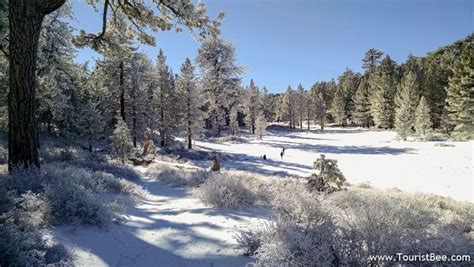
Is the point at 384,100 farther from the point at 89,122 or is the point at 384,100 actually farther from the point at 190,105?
the point at 89,122

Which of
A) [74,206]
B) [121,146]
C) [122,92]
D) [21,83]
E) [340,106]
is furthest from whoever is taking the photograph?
[340,106]

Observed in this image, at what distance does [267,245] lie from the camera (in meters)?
3.23

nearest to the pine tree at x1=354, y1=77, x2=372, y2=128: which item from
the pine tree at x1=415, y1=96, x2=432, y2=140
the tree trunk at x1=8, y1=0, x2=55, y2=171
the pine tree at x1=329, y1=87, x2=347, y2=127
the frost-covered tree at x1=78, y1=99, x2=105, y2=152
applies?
the pine tree at x1=329, y1=87, x2=347, y2=127

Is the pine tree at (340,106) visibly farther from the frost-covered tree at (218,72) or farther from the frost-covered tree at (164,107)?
the frost-covered tree at (218,72)

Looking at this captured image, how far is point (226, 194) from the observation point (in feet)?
20.7

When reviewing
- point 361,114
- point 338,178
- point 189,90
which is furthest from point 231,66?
point 361,114

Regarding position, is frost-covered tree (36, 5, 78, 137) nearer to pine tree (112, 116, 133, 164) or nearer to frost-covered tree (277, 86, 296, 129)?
pine tree (112, 116, 133, 164)

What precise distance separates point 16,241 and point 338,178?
9897mm

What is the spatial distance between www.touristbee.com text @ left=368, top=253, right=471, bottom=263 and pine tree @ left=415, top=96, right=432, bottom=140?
47884 mm

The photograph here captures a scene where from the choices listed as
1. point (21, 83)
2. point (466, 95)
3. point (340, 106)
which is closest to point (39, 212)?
point (21, 83)

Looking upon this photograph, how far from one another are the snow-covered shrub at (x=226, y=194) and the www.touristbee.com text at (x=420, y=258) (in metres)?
3.41

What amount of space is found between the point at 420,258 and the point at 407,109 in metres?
50.4

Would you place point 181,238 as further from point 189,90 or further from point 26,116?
point 189,90

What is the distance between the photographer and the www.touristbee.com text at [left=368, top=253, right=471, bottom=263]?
3117 mm
